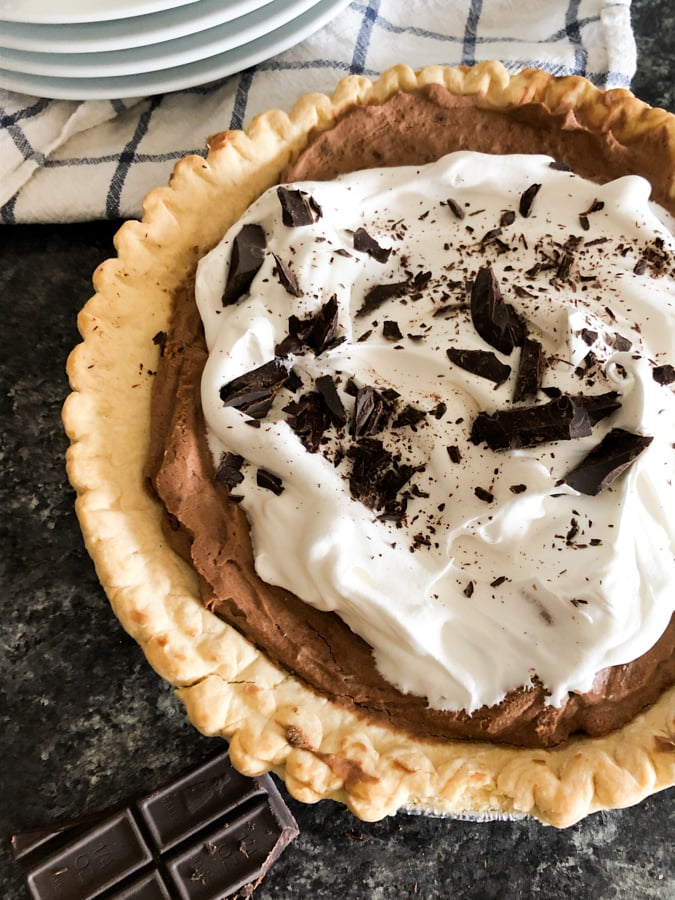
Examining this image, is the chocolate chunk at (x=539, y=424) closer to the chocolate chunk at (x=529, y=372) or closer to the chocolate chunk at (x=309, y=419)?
the chocolate chunk at (x=529, y=372)

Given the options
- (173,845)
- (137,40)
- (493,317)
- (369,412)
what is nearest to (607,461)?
(493,317)

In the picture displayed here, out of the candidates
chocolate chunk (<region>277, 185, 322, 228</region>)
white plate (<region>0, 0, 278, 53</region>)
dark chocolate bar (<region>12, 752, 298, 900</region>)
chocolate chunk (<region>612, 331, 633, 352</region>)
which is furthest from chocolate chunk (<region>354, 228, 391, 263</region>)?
dark chocolate bar (<region>12, 752, 298, 900</region>)

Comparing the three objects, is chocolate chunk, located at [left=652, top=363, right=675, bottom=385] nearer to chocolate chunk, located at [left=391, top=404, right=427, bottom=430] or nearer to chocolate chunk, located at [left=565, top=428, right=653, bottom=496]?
Answer: chocolate chunk, located at [left=565, top=428, right=653, bottom=496]

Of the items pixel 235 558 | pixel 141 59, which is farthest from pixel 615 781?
pixel 141 59

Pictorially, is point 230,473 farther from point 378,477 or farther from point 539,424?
point 539,424

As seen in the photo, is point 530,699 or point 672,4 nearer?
point 530,699

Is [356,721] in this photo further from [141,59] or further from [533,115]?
[141,59]

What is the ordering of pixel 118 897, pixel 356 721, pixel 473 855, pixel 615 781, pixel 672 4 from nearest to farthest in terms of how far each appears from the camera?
pixel 615 781 < pixel 356 721 < pixel 118 897 < pixel 473 855 < pixel 672 4
